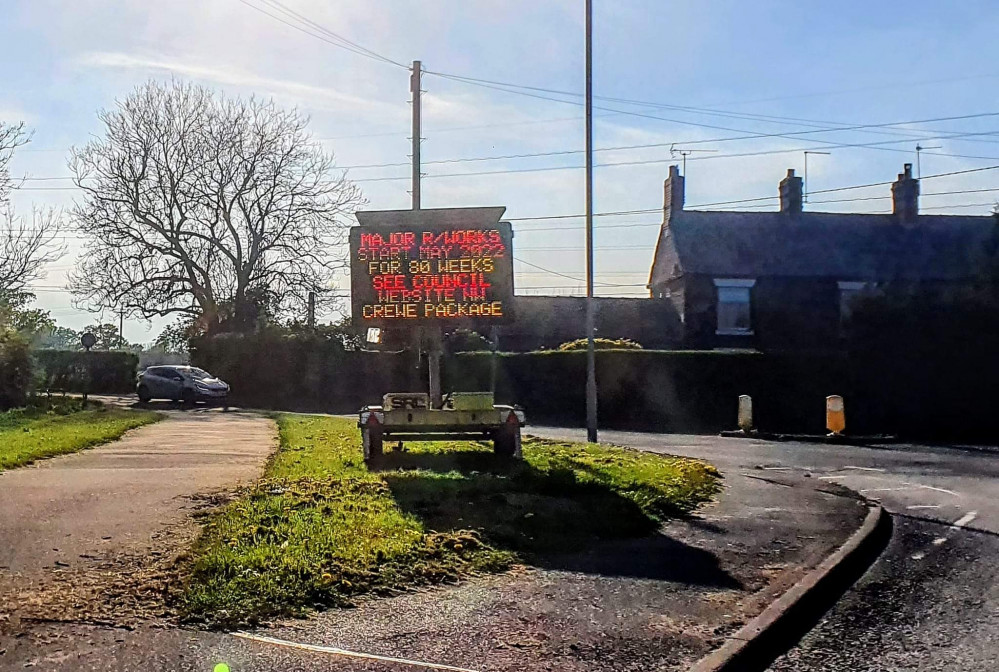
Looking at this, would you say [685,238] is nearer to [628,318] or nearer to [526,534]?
[628,318]

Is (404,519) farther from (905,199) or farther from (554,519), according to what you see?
(905,199)

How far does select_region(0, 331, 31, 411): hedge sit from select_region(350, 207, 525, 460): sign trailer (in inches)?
713

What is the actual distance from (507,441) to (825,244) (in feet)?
109

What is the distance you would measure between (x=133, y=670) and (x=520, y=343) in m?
40.1

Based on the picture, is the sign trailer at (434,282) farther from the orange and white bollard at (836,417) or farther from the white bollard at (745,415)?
the white bollard at (745,415)

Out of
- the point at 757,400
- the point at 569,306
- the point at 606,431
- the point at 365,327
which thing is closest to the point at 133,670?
the point at 365,327

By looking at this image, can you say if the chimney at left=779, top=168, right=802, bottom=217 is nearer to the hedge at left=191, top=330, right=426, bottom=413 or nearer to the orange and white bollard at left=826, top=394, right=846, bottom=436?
the hedge at left=191, top=330, right=426, bottom=413

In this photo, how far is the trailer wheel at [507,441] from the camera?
549 inches

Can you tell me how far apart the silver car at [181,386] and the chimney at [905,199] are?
28478 mm

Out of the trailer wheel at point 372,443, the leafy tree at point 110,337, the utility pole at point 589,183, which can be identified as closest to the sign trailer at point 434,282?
the trailer wheel at point 372,443

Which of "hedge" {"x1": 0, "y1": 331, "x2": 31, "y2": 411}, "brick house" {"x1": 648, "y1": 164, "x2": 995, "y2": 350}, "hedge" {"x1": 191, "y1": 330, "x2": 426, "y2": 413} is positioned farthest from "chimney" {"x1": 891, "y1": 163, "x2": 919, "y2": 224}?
"hedge" {"x1": 0, "y1": 331, "x2": 31, "y2": 411}

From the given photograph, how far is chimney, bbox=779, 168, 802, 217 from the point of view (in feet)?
149

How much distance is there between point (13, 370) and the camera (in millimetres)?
28609

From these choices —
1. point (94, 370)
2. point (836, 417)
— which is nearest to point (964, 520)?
point (836, 417)
